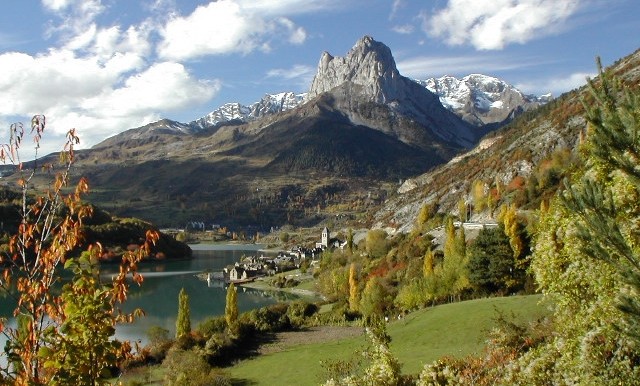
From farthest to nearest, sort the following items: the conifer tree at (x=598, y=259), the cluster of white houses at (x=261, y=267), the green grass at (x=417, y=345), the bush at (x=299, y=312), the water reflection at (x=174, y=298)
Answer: the cluster of white houses at (x=261, y=267) → the water reflection at (x=174, y=298) → the bush at (x=299, y=312) → the green grass at (x=417, y=345) → the conifer tree at (x=598, y=259)

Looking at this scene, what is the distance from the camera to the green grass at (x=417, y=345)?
2948 centimetres

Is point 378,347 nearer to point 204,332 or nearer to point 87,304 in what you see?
point 87,304

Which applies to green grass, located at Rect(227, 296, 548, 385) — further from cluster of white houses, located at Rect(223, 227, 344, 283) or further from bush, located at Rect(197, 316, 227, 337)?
cluster of white houses, located at Rect(223, 227, 344, 283)

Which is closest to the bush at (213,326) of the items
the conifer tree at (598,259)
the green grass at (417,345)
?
the green grass at (417,345)

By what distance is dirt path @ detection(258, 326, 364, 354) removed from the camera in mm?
41344

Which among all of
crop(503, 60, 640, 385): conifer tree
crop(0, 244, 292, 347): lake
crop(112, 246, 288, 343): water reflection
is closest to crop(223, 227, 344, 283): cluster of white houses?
crop(112, 246, 288, 343): water reflection

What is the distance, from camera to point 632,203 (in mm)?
11133

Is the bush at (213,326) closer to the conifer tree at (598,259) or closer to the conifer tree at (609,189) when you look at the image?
the conifer tree at (598,259)

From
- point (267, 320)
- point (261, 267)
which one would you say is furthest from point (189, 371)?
point (261, 267)

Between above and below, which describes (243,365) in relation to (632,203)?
below

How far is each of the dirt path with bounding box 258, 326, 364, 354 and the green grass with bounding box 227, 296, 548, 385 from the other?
2.02 m

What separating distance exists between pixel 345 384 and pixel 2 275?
28.7ft

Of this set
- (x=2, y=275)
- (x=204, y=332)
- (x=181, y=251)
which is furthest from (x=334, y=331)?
(x=181, y=251)

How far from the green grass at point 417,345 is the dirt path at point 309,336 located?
6.63 ft
